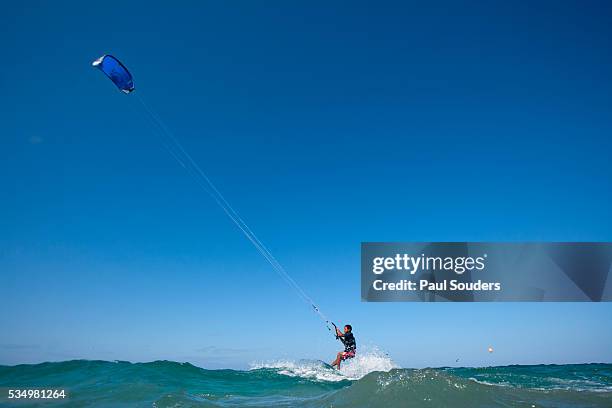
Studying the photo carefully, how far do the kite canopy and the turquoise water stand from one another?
8328 millimetres

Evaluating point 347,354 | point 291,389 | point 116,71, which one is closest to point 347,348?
point 347,354

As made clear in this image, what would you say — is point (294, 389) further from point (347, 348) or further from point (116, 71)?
point (116, 71)

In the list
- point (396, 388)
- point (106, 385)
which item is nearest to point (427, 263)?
point (396, 388)

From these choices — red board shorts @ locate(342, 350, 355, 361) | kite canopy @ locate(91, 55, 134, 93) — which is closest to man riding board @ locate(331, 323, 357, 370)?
red board shorts @ locate(342, 350, 355, 361)

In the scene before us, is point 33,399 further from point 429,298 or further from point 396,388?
point 429,298

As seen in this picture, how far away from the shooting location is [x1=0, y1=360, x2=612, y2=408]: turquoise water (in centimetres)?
889

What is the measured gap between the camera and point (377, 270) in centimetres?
1684

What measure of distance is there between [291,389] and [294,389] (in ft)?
0.33

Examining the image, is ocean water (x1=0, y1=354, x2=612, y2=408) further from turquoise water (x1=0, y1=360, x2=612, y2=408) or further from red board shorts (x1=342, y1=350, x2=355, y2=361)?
red board shorts (x1=342, y1=350, x2=355, y2=361)

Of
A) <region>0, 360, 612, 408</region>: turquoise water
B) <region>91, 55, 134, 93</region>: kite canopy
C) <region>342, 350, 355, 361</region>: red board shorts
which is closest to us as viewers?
<region>0, 360, 612, 408</region>: turquoise water

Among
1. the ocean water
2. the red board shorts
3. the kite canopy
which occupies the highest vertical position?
the kite canopy

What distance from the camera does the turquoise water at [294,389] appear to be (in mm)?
8891

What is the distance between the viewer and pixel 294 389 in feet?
43.0

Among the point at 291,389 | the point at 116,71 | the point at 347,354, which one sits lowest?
the point at 291,389
